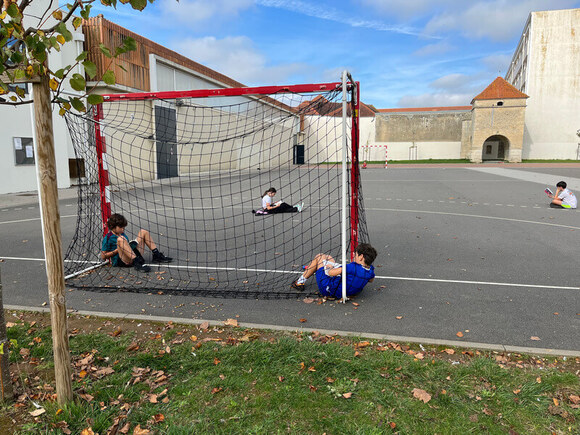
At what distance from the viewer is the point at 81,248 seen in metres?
7.87

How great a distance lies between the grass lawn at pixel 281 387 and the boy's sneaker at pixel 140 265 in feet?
7.80

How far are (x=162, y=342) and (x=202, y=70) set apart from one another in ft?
91.4

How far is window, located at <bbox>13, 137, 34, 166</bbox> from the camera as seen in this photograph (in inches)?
699

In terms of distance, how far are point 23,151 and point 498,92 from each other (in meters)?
46.2

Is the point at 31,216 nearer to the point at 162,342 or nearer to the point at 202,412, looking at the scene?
the point at 162,342

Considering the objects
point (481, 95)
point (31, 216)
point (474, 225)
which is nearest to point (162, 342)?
point (474, 225)

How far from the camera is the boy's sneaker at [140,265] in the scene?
648 cm

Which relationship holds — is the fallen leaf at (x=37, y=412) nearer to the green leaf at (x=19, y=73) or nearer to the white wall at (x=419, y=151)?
the green leaf at (x=19, y=73)

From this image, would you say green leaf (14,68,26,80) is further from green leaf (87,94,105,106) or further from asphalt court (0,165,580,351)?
asphalt court (0,165,580,351)

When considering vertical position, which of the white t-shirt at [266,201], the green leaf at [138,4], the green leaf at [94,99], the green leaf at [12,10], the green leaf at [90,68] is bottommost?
the white t-shirt at [266,201]

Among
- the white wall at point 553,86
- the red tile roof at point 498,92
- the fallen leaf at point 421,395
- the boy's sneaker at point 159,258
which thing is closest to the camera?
the fallen leaf at point 421,395

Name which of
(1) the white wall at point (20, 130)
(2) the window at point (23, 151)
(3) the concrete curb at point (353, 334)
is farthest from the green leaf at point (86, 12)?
(2) the window at point (23, 151)

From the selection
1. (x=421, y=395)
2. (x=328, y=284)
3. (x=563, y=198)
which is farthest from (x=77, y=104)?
(x=563, y=198)

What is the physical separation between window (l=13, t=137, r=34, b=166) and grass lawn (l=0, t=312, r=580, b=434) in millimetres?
16814
